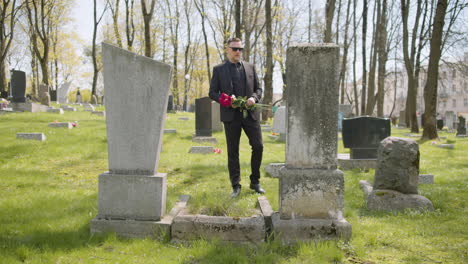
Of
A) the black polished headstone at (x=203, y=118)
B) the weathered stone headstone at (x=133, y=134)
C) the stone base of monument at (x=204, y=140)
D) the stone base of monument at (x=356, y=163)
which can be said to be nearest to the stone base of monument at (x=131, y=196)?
the weathered stone headstone at (x=133, y=134)

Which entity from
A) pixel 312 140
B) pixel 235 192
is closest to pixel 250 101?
pixel 312 140

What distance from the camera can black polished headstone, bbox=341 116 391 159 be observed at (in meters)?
8.53

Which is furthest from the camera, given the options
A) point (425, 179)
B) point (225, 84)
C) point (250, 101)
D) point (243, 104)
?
point (425, 179)

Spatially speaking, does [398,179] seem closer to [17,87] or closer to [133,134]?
[133,134]

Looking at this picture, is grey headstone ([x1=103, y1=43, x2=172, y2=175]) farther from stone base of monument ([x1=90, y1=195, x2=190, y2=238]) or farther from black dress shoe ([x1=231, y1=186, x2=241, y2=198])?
black dress shoe ([x1=231, y1=186, x2=241, y2=198])

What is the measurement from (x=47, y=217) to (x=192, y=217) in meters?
1.81

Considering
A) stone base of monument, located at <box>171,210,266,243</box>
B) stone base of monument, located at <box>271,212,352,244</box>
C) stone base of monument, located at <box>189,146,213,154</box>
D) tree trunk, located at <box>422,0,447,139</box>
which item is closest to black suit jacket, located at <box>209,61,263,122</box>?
stone base of monument, located at <box>171,210,266,243</box>

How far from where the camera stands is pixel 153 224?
3.68m

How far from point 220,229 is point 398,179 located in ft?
9.55

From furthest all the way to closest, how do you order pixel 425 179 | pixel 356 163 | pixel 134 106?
pixel 356 163, pixel 425 179, pixel 134 106

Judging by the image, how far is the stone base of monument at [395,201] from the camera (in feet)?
15.9

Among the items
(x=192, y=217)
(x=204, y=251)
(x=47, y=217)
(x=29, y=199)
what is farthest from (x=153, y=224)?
(x=29, y=199)

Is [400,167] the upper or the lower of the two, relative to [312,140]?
lower

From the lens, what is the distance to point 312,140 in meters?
3.67
